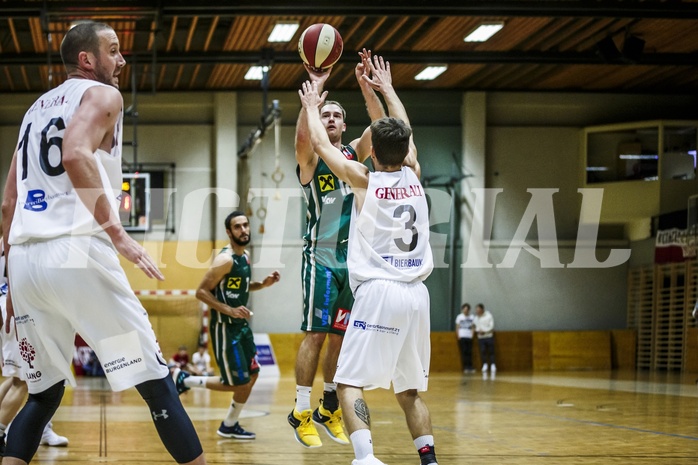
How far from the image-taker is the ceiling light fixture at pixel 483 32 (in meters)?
18.2

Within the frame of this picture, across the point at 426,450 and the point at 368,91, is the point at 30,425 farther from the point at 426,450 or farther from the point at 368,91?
the point at 368,91

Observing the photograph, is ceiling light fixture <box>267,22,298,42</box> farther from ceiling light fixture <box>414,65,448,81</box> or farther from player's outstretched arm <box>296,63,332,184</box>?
player's outstretched arm <box>296,63,332,184</box>

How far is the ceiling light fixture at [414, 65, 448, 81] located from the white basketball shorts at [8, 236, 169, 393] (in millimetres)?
18314

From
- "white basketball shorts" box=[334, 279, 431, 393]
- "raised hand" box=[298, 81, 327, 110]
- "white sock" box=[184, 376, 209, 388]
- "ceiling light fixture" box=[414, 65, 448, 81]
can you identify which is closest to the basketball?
"raised hand" box=[298, 81, 327, 110]

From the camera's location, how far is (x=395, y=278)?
5.14m

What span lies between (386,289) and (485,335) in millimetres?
18842

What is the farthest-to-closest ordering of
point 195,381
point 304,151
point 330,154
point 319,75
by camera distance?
point 195,381 < point 304,151 < point 319,75 < point 330,154

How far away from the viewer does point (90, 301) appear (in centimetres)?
382

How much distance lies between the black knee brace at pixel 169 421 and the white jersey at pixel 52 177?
A: 2.33ft

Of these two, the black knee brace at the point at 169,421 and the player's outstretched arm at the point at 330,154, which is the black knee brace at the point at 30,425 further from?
the player's outstretched arm at the point at 330,154

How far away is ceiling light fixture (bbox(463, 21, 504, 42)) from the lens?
18.2 metres

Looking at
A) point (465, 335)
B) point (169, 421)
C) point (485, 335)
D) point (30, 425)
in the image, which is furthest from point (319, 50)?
point (485, 335)

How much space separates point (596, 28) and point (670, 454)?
13981mm

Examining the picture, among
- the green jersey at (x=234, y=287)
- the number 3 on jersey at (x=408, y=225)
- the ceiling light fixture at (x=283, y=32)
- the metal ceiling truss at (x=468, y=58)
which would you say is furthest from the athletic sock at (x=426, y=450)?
the metal ceiling truss at (x=468, y=58)
